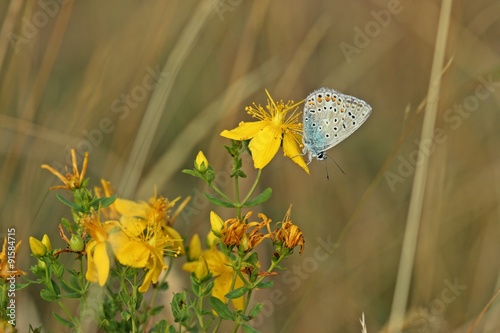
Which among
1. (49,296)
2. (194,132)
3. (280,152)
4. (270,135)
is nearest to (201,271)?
(49,296)

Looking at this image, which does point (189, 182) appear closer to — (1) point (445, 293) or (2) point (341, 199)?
(2) point (341, 199)

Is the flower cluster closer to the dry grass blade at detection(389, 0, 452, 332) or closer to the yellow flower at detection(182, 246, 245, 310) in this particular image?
the yellow flower at detection(182, 246, 245, 310)

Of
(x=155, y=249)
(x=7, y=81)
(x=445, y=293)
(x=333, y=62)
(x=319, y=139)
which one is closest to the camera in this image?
(x=155, y=249)

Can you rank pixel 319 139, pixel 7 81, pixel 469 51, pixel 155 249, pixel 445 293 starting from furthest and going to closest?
1. pixel 469 51
2. pixel 445 293
3. pixel 7 81
4. pixel 319 139
5. pixel 155 249

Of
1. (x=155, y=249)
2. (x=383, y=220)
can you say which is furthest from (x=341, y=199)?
(x=155, y=249)

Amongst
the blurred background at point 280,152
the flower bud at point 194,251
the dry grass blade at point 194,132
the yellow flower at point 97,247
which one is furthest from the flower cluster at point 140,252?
the dry grass blade at point 194,132

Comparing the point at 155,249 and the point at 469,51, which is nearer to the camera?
the point at 155,249

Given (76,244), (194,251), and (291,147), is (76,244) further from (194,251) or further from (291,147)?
(291,147)

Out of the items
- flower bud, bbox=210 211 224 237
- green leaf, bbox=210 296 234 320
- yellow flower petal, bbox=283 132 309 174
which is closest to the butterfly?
yellow flower petal, bbox=283 132 309 174
